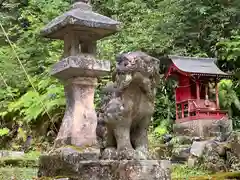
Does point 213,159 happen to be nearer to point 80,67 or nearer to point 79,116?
point 79,116

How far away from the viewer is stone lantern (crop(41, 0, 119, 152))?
6.29 m

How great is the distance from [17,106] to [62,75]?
765 cm

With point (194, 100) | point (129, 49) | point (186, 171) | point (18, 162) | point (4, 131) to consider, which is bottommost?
point (186, 171)

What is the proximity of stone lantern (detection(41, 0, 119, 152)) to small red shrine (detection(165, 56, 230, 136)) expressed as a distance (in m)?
6.54

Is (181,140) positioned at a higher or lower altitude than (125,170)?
lower

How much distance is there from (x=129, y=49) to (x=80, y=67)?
777cm

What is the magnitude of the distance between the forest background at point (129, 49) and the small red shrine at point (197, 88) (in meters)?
0.61

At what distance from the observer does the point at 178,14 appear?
15.6 metres

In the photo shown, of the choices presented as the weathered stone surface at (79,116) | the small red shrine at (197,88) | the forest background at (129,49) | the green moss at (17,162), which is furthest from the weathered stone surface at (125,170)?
the small red shrine at (197,88)

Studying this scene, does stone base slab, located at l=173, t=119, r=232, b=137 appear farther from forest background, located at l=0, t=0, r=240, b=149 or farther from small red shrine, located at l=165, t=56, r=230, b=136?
forest background, located at l=0, t=0, r=240, b=149

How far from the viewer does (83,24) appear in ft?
20.8

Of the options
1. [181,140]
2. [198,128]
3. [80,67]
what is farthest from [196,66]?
[80,67]

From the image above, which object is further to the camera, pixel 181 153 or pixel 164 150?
pixel 164 150

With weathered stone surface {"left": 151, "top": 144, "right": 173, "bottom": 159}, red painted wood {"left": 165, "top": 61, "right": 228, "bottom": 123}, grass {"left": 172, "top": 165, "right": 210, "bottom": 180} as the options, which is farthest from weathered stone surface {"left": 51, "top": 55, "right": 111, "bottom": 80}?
red painted wood {"left": 165, "top": 61, "right": 228, "bottom": 123}
